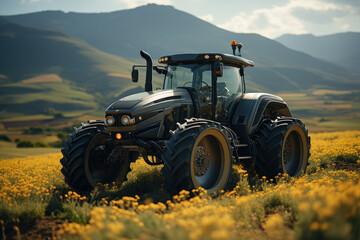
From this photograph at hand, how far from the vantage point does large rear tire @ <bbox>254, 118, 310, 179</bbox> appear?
7.30 metres

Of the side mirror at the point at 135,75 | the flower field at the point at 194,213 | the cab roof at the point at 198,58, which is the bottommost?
the flower field at the point at 194,213

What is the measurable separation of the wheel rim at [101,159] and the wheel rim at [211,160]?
1.70 meters

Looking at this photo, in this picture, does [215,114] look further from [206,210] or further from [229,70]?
[206,210]

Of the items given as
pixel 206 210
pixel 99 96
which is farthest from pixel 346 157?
pixel 99 96

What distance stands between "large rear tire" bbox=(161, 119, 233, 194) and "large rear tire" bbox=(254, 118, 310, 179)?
4.64 ft

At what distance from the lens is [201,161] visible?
19.9ft

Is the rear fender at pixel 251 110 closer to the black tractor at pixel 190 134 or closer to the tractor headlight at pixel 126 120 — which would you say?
the black tractor at pixel 190 134

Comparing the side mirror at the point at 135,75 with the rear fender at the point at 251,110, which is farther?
the rear fender at the point at 251,110

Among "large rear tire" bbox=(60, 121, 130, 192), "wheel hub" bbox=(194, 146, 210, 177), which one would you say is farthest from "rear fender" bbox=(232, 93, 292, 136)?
"large rear tire" bbox=(60, 121, 130, 192)

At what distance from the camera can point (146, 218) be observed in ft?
12.3

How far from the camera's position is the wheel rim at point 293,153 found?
8320 millimetres

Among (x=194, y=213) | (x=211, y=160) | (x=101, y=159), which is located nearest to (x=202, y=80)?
(x=211, y=160)

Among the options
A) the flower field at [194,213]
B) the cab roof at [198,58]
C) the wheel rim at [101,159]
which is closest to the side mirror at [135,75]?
the cab roof at [198,58]

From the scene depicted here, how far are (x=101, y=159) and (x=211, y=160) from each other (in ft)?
7.58
